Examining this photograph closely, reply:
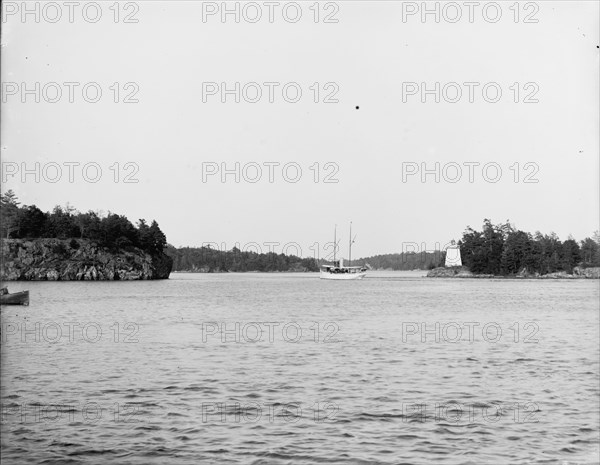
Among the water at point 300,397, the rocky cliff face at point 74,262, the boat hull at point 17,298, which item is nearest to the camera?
the water at point 300,397

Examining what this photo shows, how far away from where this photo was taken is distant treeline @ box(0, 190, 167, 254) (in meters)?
147

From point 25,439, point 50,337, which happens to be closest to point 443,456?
point 25,439

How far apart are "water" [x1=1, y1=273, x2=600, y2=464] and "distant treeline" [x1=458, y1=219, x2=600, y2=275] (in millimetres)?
148243

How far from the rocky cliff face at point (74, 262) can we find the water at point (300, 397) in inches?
4208

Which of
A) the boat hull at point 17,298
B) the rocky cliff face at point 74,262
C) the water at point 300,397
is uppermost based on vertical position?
the rocky cliff face at point 74,262

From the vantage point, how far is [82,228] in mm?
154250

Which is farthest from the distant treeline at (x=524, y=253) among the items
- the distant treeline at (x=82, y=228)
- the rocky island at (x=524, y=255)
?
the distant treeline at (x=82, y=228)

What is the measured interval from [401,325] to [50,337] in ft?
62.2

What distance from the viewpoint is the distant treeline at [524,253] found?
182m

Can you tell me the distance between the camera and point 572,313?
192 ft

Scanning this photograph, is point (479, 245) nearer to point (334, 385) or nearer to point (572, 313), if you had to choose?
point (572, 313)

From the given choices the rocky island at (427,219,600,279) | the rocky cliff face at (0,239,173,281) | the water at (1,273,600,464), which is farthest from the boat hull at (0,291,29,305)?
the rocky island at (427,219,600,279)

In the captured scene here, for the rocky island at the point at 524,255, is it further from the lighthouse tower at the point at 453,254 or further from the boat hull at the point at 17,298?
the boat hull at the point at 17,298

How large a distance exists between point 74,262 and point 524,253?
10309cm
